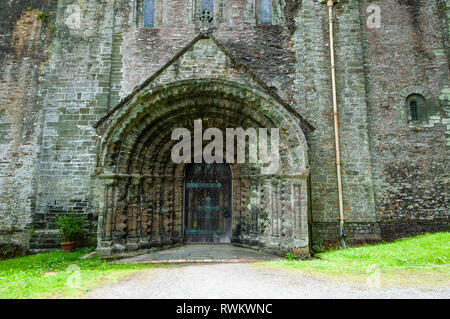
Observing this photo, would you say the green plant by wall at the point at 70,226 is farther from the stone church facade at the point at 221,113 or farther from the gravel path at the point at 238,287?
the gravel path at the point at 238,287

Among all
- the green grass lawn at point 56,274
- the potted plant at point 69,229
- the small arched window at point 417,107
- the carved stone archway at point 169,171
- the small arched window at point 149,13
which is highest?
the small arched window at point 149,13

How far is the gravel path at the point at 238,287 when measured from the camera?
171 inches

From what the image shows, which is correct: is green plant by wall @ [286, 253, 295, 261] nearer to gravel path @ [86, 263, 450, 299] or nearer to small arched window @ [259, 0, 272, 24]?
gravel path @ [86, 263, 450, 299]

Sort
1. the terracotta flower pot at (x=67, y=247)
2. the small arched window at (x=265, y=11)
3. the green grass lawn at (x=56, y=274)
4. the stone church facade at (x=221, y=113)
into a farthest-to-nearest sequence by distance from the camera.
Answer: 1. the small arched window at (x=265, y=11)
2. the terracotta flower pot at (x=67, y=247)
3. the stone church facade at (x=221, y=113)
4. the green grass lawn at (x=56, y=274)

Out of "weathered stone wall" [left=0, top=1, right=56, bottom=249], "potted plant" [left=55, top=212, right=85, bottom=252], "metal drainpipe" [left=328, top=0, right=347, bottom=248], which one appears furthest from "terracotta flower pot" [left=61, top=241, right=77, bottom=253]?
"metal drainpipe" [left=328, top=0, right=347, bottom=248]

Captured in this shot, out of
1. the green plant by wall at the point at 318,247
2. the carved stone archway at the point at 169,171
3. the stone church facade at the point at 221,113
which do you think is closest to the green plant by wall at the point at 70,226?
the stone church facade at the point at 221,113

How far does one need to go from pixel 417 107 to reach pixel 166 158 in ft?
29.1

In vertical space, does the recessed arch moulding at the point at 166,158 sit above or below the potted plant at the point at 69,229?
above

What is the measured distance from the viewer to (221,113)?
837cm

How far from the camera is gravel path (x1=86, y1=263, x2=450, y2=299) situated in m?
4.36

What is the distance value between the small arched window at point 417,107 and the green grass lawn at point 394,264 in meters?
4.13

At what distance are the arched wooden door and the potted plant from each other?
3251mm
